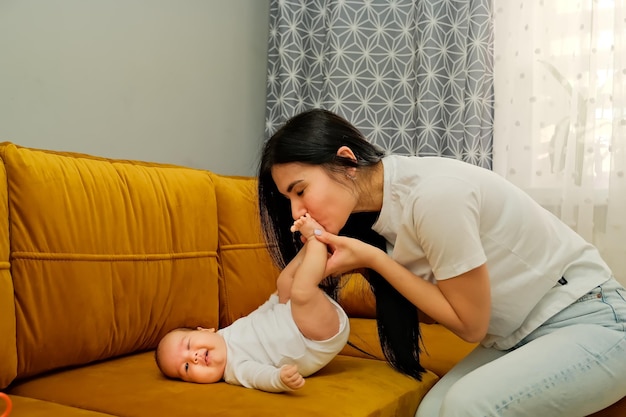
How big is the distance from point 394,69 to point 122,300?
1706 millimetres

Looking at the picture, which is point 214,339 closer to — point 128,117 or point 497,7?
point 128,117

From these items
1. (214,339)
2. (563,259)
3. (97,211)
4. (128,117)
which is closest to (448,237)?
(563,259)

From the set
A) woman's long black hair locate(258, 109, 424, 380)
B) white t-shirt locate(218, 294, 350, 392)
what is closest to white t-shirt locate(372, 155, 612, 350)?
woman's long black hair locate(258, 109, 424, 380)

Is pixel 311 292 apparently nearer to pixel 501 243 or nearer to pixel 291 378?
pixel 291 378

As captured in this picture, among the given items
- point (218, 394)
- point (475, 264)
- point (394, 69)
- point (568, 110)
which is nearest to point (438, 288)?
point (475, 264)

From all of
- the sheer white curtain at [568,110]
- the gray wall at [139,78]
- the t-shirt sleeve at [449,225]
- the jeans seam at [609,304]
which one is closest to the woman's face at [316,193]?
the t-shirt sleeve at [449,225]

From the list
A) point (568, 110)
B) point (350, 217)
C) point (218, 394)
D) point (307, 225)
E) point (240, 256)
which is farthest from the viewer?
point (568, 110)

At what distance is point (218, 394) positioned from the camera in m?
1.34

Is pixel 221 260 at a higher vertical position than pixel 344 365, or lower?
higher

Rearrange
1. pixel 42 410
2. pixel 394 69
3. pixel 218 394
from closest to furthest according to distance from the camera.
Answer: pixel 42 410 < pixel 218 394 < pixel 394 69

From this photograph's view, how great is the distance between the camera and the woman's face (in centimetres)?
140

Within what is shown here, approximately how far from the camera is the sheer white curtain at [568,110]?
2.32 m

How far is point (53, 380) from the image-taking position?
4.76ft

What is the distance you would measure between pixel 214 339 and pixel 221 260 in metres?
0.49
